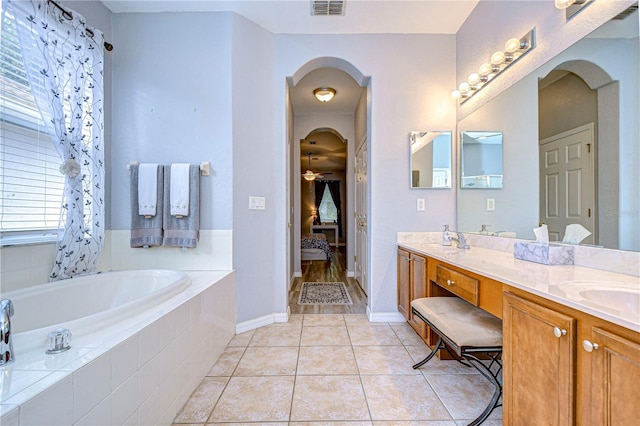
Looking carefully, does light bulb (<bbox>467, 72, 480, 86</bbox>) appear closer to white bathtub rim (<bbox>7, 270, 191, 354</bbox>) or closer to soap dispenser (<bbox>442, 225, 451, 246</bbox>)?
soap dispenser (<bbox>442, 225, 451, 246</bbox>)

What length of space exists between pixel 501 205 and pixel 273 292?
6.61ft

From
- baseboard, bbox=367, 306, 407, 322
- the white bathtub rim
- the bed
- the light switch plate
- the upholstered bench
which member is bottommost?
baseboard, bbox=367, 306, 407, 322

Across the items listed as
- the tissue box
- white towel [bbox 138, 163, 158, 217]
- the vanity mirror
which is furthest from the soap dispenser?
white towel [bbox 138, 163, 158, 217]

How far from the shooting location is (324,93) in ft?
11.9

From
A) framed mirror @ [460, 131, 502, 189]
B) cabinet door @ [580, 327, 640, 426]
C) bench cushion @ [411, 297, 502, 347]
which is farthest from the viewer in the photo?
framed mirror @ [460, 131, 502, 189]

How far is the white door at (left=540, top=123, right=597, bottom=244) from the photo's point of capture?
4.23 ft

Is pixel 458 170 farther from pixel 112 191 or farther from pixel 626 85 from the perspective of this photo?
pixel 112 191

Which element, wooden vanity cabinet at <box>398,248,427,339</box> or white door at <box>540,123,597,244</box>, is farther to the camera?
wooden vanity cabinet at <box>398,248,427,339</box>

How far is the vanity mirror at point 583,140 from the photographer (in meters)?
1.14

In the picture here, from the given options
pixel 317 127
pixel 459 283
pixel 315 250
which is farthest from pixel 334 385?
pixel 315 250

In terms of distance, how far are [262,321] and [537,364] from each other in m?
2.03

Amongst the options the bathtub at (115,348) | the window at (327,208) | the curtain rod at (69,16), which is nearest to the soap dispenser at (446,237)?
the bathtub at (115,348)

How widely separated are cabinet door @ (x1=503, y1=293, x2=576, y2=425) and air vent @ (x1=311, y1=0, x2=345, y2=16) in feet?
7.79

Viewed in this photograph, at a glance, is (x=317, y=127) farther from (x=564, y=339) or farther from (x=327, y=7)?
(x=564, y=339)
